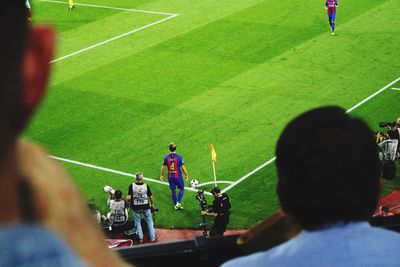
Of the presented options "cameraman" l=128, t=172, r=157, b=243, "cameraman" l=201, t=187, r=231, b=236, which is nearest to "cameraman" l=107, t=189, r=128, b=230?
"cameraman" l=128, t=172, r=157, b=243

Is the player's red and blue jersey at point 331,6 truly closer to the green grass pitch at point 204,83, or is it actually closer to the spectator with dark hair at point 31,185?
the green grass pitch at point 204,83

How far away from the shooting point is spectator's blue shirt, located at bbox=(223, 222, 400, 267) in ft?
5.06

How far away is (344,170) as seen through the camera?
1.60 metres

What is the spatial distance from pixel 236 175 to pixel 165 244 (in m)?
15.9

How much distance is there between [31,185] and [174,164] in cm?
1528

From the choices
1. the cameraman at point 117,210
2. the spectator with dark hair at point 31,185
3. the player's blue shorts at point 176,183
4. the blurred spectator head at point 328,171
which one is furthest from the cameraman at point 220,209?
the spectator with dark hair at point 31,185

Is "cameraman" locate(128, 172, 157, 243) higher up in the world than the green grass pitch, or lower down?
lower down

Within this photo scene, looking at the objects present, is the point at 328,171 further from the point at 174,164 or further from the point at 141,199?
the point at 174,164

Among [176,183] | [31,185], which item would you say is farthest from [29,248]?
[176,183]

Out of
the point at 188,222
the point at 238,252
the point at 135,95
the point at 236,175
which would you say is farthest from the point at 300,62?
the point at 238,252

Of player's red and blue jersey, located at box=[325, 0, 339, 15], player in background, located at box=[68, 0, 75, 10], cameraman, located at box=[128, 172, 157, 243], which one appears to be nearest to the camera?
cameraman, located at box=[128, 172, 157, 243]

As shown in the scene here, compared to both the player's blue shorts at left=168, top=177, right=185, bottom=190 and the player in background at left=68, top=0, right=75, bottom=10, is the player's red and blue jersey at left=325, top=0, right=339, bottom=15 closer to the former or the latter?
the player in background at left=68, top=0, right=75, bottom=10

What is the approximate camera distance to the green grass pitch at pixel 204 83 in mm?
18375

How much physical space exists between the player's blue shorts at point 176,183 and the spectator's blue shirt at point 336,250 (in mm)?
14691
